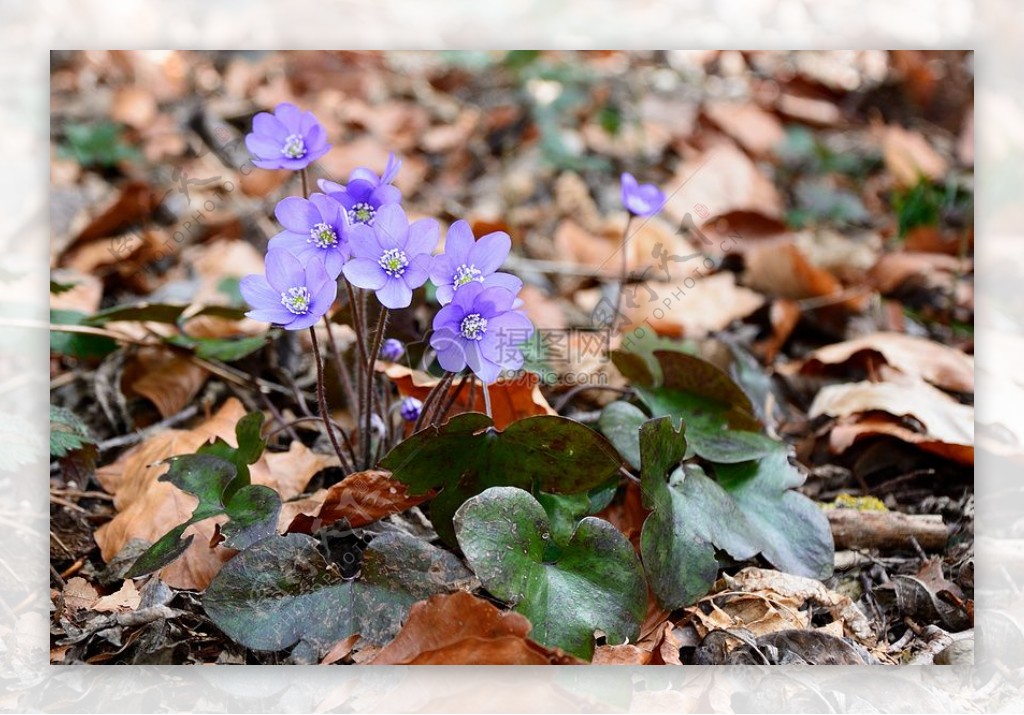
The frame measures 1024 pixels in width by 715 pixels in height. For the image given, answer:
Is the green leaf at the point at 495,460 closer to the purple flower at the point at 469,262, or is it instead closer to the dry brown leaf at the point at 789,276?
the purple flower at the point at 469,262

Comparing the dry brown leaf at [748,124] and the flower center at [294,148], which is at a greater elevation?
the dry brown leaf at [748,124]

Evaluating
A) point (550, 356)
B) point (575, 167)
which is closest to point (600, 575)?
point (550, 356)

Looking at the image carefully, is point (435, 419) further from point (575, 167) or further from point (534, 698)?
point (575, 167)

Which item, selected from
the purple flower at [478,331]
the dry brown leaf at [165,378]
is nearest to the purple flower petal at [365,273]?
the purple flower at [478,331]

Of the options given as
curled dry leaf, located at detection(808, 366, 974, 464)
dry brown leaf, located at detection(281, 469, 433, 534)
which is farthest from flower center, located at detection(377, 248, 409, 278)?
curled dry leaf, located at detection(808, 366, 974, 464)

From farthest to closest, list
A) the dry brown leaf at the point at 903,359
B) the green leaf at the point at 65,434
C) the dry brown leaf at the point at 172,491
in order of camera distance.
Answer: the dry brown leaf at the point at 903,359, the green leaf at the point at 65,434, the dry brown leaf at the point at 172,491

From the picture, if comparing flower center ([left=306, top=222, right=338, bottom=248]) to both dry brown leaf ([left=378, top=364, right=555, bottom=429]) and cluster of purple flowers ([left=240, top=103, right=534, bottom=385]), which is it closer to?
cluster of purple flowers ([left=240, top=103, right=534, bottom=385])

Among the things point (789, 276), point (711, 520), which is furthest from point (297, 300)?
point (789, 276)
